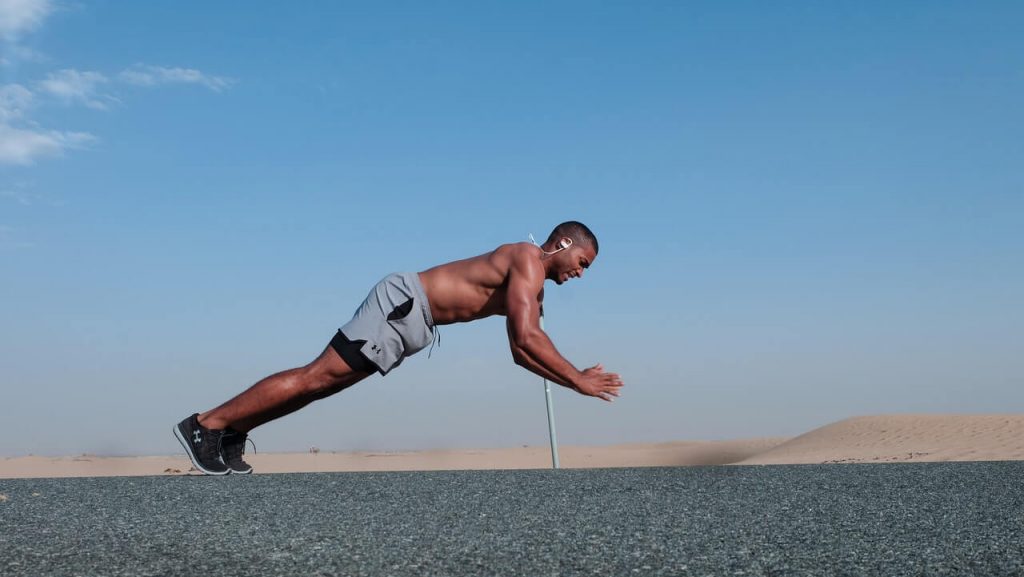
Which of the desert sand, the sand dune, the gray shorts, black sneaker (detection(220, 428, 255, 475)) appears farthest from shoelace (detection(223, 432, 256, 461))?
the sand dune

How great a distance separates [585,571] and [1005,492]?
10.5 ft

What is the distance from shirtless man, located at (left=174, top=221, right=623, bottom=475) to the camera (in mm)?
5426

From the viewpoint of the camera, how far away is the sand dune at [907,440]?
1658 cm

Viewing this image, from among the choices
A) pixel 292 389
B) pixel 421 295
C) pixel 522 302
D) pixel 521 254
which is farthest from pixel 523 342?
pixel 292 389

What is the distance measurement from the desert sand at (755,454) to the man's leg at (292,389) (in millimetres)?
9474

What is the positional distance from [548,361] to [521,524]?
144 cm

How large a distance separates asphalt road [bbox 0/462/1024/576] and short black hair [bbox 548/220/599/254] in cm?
133

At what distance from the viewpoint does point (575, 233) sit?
5.54 m

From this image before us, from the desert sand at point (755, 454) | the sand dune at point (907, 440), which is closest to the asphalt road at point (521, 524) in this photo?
the desert sand at point (755, 454)

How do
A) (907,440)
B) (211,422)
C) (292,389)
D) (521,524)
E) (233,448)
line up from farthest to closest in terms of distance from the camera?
(907,440) < (233,448) < (211,422) < (292,389) < (521,524)

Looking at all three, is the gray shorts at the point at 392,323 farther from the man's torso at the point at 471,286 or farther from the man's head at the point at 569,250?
the man's head at the point at 569,250

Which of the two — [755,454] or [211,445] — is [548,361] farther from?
[755,454]

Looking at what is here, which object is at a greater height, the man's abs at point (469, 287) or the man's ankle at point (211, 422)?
the man's abs at point (469, 287)

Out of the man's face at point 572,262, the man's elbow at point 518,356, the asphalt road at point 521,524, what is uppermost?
the man's face at point 572,262
